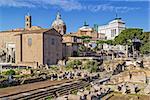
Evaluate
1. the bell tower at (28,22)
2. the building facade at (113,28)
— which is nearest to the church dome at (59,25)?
the bell tower at (28,22)

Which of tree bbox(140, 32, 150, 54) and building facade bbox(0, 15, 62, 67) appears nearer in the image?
building facade bbox(0, 15, 62, 67)

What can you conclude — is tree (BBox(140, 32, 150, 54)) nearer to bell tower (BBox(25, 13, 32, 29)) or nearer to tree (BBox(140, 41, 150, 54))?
tree (BBox(140, 41, 150, 54))

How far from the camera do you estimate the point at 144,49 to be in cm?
5453

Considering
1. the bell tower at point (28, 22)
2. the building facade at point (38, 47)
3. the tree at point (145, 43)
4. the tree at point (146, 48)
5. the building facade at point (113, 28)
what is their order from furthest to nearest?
the building facade at point (113, 28), the bell tower at point (28, 22), the tree at point (145, 43), the tree at point (146, 48), the building facade at point (38, 47)

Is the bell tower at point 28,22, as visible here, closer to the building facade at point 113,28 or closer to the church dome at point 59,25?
the church dome at point 59,25

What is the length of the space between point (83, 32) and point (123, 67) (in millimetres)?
48052

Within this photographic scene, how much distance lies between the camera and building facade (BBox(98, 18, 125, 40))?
8548 cm

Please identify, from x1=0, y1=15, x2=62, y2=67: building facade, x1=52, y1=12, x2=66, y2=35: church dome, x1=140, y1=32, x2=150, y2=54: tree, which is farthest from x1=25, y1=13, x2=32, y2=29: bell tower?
x1=140, y1=32, x2=150, y2=54: tree

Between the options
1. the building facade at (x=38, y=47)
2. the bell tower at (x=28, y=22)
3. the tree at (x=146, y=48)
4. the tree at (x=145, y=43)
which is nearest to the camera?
the building facade at (x=38, y=47)

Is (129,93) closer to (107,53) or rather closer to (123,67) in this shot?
(123,67)

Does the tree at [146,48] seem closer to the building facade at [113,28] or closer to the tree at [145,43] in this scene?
the tree at [145,43]

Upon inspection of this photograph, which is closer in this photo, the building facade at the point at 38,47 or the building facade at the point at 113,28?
the building facade at the point at 38,47

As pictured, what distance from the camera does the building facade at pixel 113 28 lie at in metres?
85.5

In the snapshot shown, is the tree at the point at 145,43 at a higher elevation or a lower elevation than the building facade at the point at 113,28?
lower
